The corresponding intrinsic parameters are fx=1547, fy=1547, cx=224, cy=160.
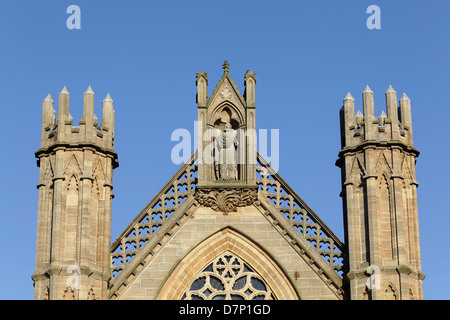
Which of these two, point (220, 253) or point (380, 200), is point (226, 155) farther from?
point (380, 200)

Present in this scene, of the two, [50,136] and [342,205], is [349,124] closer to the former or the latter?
[342,205]

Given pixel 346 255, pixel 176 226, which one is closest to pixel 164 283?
pixel 176 226

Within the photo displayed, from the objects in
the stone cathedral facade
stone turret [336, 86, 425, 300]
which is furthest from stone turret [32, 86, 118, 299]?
stone turret [336, 86, 425, 300]

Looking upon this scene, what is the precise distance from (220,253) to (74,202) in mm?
4132

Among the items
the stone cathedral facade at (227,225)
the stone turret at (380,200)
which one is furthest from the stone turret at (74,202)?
the stone turret at (380,200)

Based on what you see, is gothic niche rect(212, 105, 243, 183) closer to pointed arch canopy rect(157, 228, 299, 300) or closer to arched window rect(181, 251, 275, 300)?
pointed arch canopy rect(157, 228, 299, 300)

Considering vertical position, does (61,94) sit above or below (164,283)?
above

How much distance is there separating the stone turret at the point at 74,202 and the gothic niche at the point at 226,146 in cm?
284

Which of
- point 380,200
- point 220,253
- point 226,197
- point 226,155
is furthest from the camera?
point 226,155

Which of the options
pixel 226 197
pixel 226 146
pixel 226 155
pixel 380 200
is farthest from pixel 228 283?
pixel 380 200

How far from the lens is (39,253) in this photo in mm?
40344

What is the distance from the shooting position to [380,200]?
134 ft

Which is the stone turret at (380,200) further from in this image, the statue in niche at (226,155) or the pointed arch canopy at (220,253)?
the statue in niche at (226,155)
